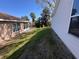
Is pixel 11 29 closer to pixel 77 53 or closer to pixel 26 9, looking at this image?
pixel 77 53

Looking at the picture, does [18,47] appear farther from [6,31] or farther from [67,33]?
[6,31]

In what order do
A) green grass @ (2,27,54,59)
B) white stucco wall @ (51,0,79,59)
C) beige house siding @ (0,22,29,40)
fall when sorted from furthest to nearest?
beige house siding @ (0,22,29,40) → green grass @ (2,27,54,59) → white stucco wall @ (51,0,79,59)

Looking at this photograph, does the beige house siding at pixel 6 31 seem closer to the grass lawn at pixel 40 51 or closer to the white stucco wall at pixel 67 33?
the grass lawn at pixel 40 51

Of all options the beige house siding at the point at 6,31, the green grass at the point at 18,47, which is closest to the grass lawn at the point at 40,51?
the green grass at the point at 18,47

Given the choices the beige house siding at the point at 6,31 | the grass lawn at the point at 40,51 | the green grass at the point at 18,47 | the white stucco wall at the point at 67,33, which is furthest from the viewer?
the beige house siding at the point at 6,31

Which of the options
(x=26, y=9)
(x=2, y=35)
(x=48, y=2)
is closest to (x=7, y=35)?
(x=2, y=35)

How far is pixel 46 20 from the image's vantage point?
125ft

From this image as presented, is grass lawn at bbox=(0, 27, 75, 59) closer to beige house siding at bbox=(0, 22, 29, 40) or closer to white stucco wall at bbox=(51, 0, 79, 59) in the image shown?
white stucco wall at bbox=(51, 0, 79, 59)

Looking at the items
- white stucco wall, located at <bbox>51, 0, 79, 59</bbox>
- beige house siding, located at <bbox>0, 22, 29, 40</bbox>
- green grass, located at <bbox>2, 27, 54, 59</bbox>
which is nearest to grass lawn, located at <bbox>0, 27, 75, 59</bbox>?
green grass, located at <bbox>2, 27, 54, 59</bbox>

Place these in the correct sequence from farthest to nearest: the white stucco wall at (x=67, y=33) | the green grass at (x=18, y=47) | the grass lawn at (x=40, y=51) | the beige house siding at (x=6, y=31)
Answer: the beige house siding at (x=6, y=31)
the green grass at (x=18, y=47)
the grass lawn at (x=40, y=51)
the white stucco wall at (x=67, y=33)

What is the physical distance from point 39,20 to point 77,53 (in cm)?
3423

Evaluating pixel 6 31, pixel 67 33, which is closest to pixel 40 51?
pixel 67 33

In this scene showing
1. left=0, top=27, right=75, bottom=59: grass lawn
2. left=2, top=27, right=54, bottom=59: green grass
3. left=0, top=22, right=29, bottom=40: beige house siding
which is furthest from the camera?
left=0, top=22, right=29, bottom=40: beige house siding

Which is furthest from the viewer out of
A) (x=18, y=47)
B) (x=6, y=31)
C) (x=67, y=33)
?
(x=6, y=31)
